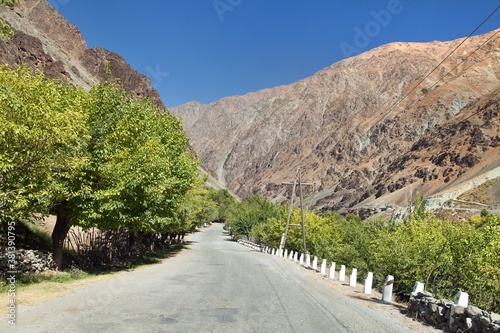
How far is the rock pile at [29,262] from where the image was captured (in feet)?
47.7

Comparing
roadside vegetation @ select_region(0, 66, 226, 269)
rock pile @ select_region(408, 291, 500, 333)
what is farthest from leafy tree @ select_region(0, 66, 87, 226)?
rock pile @ select_region(408, 291, 500, 333)

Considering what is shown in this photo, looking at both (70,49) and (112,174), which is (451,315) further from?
(70,49)

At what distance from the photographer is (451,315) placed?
1077 centimetres

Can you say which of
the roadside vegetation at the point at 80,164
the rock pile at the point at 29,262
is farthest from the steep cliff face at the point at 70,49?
the rock pile at the point at 29,262

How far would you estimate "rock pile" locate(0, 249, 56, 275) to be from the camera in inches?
572

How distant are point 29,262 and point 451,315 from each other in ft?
45.1

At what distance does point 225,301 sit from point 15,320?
5.44m

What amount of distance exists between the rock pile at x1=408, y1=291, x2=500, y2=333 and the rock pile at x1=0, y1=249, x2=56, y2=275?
12644 millimetres

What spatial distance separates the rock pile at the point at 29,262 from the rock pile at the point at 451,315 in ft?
41.5

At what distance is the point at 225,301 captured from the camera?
12.5m

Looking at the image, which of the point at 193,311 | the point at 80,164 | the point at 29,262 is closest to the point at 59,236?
the point at 29,262

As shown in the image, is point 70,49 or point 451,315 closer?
point 451,315

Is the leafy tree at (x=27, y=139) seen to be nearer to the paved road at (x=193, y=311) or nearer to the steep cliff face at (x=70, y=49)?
the paved road at (x=193, y=311)

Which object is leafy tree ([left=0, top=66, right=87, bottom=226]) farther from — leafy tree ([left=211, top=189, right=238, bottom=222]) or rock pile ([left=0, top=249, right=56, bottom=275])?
leafy tree ([left=211, top=189, right=238, bottom=222])
